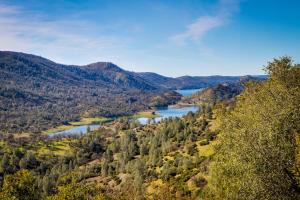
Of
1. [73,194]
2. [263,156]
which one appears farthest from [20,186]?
[263,156]

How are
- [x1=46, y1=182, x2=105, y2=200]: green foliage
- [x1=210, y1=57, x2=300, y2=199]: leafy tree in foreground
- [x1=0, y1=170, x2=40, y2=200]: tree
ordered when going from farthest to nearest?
1. [x1=0, y1=170, x2=40, y2=200]: tree
2. [x1=46, y1=182, x2=105, y2=200]: green foliage
3. [x1=210, y1=57, x2=300, y2=199]: leafy tree in foreground

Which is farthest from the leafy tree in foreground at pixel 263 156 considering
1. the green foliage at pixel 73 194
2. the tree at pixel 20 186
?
the tree at pixel 20 186

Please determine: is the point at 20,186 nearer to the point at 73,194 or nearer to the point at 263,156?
the point at 73,194

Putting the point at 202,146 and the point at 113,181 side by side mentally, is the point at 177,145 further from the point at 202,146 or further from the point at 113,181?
the point at 113,181

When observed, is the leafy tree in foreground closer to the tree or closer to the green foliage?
the green foliage

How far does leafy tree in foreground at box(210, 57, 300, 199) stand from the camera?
110 feet

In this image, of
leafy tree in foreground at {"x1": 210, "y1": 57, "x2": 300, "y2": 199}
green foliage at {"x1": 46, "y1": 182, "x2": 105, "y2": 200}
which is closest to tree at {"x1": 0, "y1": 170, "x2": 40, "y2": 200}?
green foliage at {"x1": 46, "y1": 182, "x2": 105, "y2": 200}

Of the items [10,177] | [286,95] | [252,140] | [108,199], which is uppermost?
[286,95]

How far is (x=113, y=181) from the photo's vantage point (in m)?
153

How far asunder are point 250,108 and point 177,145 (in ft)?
433

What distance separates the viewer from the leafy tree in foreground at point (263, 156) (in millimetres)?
33656

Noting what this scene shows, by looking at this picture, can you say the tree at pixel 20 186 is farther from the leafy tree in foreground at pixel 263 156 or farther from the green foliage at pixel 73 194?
the leafy tree in foreground at pixel 263 156

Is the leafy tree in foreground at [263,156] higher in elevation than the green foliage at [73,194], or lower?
higher

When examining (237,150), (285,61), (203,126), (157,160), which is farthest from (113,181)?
(237,150)
